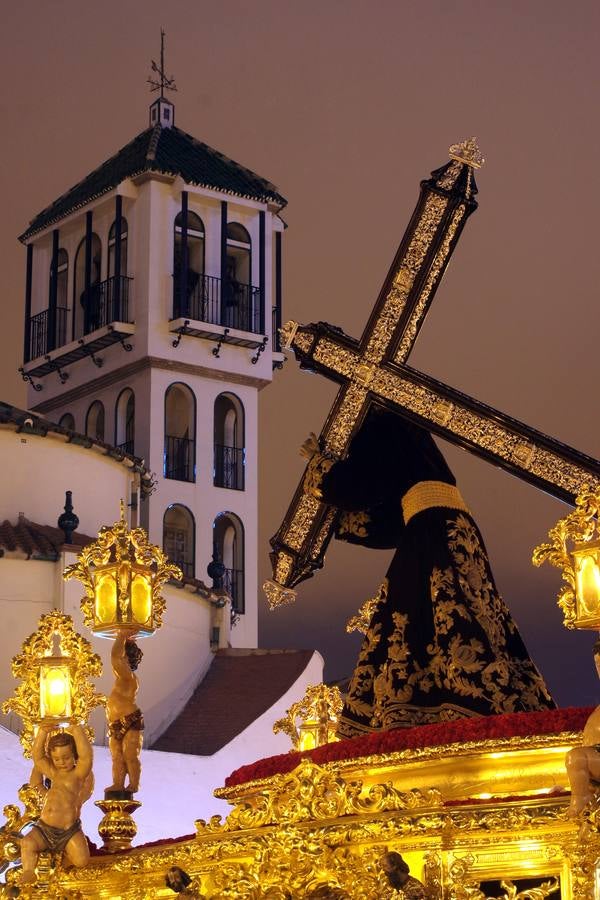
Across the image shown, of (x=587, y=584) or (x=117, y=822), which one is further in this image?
(x=117, y=822)

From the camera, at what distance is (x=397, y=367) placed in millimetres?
9883

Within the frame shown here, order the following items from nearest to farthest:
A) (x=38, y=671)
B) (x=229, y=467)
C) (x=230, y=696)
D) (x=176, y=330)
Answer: (x=38, y=671), (x=230, y=696), (x=176, y=330), (x=229, y=467)

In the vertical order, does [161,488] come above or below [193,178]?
below

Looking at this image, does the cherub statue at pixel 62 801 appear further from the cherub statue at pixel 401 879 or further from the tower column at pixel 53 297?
the tower column at pixel 53 297

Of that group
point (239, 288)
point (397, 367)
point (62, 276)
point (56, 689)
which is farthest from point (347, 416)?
point (62, 276)

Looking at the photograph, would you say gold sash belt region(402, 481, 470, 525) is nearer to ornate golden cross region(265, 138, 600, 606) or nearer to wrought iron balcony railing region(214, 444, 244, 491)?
ornate golden cross region(265, 138, 600, 606)

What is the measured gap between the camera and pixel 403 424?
32.5 ft

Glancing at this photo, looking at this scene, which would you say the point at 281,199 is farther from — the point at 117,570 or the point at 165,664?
the point at 117,570

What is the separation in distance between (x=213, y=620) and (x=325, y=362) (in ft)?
42.5

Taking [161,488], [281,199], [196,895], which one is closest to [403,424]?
[196,895]

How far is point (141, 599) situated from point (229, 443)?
807 inches

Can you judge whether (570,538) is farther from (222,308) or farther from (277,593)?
(222,308)

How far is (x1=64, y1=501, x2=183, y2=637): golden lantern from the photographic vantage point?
9320 mm

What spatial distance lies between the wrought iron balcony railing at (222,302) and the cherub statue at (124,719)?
A: 19.6 metres
